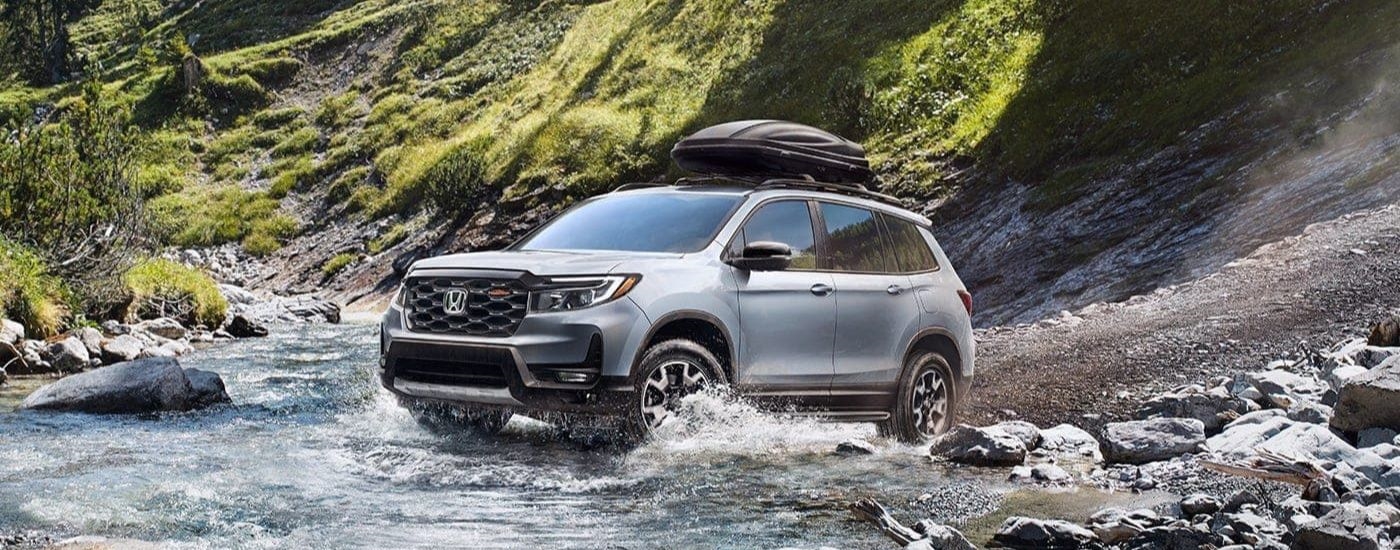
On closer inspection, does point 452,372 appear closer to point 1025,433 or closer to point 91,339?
point 1025,433

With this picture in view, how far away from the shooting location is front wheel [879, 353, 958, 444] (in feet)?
33.2

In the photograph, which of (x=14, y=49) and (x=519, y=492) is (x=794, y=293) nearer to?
(x=519, y=492)

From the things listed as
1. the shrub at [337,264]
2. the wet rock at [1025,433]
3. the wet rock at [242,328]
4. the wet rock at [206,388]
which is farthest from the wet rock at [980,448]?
the shrub at [337,264]

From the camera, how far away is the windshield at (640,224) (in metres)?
9.31

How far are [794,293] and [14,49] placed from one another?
251ft

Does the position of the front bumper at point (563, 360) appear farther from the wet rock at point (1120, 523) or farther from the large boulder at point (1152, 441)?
the large boulder at point (1152, 441)

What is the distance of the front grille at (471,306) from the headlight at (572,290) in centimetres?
9

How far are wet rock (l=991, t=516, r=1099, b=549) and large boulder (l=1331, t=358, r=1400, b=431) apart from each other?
3357 millimetres

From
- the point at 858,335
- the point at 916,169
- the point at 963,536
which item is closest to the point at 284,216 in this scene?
the point at 916,169

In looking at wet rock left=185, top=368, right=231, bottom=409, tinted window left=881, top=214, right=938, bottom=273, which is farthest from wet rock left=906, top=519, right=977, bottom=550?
wet rock left=185, top=368, right=231, bottom=409

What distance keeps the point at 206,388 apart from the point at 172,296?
11.2 metres

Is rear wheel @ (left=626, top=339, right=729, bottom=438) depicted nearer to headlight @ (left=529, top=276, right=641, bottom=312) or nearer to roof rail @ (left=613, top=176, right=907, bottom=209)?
headlight @ (left=529, top=276, right=641, bottom=312)

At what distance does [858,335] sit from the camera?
32.0 feet

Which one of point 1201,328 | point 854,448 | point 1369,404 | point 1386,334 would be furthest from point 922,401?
point 1201,328
